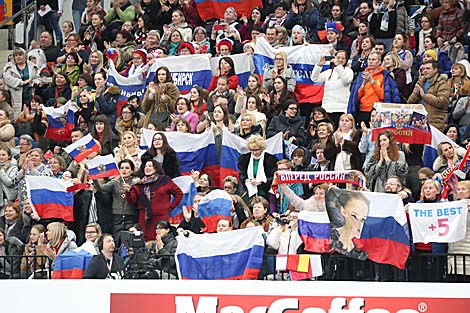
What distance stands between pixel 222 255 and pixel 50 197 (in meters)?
3.79

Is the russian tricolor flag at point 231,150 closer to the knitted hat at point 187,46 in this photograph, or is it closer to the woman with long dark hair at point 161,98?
the woman with long dark hair at point 161,98

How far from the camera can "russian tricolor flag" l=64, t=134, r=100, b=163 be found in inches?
752

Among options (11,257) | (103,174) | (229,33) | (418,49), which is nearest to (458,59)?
(418,49)

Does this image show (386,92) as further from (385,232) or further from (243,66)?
(385,232)

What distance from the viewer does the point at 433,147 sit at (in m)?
17.9

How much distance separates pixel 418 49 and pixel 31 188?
573 cm

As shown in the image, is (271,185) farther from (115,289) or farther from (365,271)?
(115,289)

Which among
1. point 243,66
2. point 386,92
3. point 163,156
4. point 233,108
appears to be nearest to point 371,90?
point 386,92

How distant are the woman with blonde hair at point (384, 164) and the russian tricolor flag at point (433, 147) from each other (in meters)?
0.78

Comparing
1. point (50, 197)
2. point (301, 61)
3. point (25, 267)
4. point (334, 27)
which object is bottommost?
point (25, 267)

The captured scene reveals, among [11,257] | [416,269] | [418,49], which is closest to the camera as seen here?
[416,269]

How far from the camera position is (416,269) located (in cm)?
1514

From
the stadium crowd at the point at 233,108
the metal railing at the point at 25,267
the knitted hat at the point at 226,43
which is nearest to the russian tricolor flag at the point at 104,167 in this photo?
the stadium crowd at the point at 233,108

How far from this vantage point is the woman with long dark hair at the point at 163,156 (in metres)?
18.3
